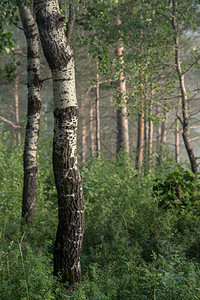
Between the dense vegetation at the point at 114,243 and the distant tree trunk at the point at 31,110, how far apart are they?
0.48 metres

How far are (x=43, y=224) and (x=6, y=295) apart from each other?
10.9 ft

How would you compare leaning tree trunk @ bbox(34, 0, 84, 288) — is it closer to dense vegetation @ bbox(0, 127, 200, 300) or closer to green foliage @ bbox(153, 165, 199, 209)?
dense vegetation @ bbox(0, 127, 200, 300)

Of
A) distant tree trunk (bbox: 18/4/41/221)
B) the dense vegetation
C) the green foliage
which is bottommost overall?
the dense vegetation

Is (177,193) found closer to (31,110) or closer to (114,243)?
(114,243)

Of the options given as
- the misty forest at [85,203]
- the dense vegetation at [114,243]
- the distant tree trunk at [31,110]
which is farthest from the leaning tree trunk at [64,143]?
the distant tree trunk at [31,110]

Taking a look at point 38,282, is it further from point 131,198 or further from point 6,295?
point 131,198

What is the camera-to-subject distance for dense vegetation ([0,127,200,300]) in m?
3.35

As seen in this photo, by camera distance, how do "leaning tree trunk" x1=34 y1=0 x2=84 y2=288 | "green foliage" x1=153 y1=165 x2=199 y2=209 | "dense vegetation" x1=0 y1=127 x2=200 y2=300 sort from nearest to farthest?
"dense vegetation" x1=0 y1=127 x2=200 y2=300
"leaning tree trunk" x1=34 y1=0 x2=84 y2=288
"green foliage" x1=153 y1=165 x2=199 y2=209

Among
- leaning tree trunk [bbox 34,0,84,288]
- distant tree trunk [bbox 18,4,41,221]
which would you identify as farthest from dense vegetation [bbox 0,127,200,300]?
distant tree trunk [bbox 18,4,41,221]

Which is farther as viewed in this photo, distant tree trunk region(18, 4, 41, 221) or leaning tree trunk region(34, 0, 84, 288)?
distant tree trunk region(18, 4, 41, 221)

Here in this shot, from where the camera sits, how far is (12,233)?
6281 mm

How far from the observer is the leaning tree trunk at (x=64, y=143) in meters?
3.73

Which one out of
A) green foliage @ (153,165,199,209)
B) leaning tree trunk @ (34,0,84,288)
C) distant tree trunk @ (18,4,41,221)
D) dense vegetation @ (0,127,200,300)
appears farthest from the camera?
distant tree trunk @ (18,4,41,221)

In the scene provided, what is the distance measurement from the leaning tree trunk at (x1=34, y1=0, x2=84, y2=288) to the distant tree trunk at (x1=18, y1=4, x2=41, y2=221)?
10.8 ft
